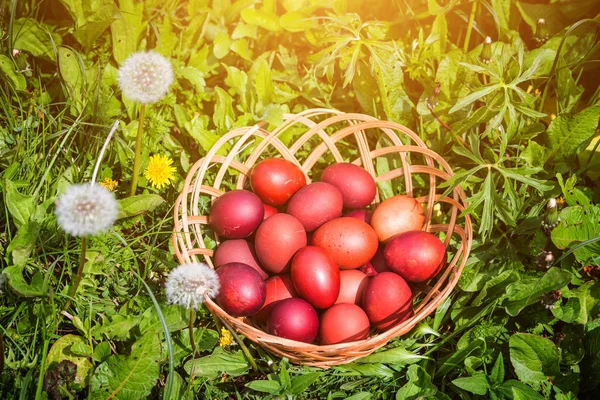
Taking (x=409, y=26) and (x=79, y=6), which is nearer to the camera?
(x=79, y=6)

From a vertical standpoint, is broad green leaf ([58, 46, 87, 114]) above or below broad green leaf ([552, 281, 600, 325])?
above

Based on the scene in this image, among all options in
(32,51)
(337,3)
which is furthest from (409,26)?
(32,51)

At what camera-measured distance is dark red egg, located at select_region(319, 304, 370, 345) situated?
2348 mm

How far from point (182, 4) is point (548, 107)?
2382mm

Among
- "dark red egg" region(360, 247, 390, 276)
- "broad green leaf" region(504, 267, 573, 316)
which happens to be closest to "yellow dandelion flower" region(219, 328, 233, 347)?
"dark red egg" region(360, 247, 390, 276)

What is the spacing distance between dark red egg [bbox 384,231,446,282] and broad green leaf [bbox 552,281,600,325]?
550 mm

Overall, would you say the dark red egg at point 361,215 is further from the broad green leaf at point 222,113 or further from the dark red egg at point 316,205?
the broad green leaf at point 222,113

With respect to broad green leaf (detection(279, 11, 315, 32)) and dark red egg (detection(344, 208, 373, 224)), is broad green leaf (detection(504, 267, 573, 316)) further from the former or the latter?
broad green leaf (detection(279, 11, 315, 32))

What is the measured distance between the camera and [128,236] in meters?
2.67

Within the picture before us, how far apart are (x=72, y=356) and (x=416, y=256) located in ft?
5.11

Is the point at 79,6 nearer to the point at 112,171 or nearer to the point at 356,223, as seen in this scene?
the point at 112,171

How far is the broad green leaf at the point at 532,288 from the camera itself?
2363mm

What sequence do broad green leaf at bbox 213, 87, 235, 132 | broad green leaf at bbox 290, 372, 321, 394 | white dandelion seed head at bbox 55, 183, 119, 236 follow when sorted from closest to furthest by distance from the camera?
white dandelion seed head at bbox 55, 183, 119, 236
broad green leaf at bbox 290, 372, 321, 394
broad green leaf at bbox 213, 87, 235, 132

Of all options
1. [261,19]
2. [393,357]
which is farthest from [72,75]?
[393,357]
